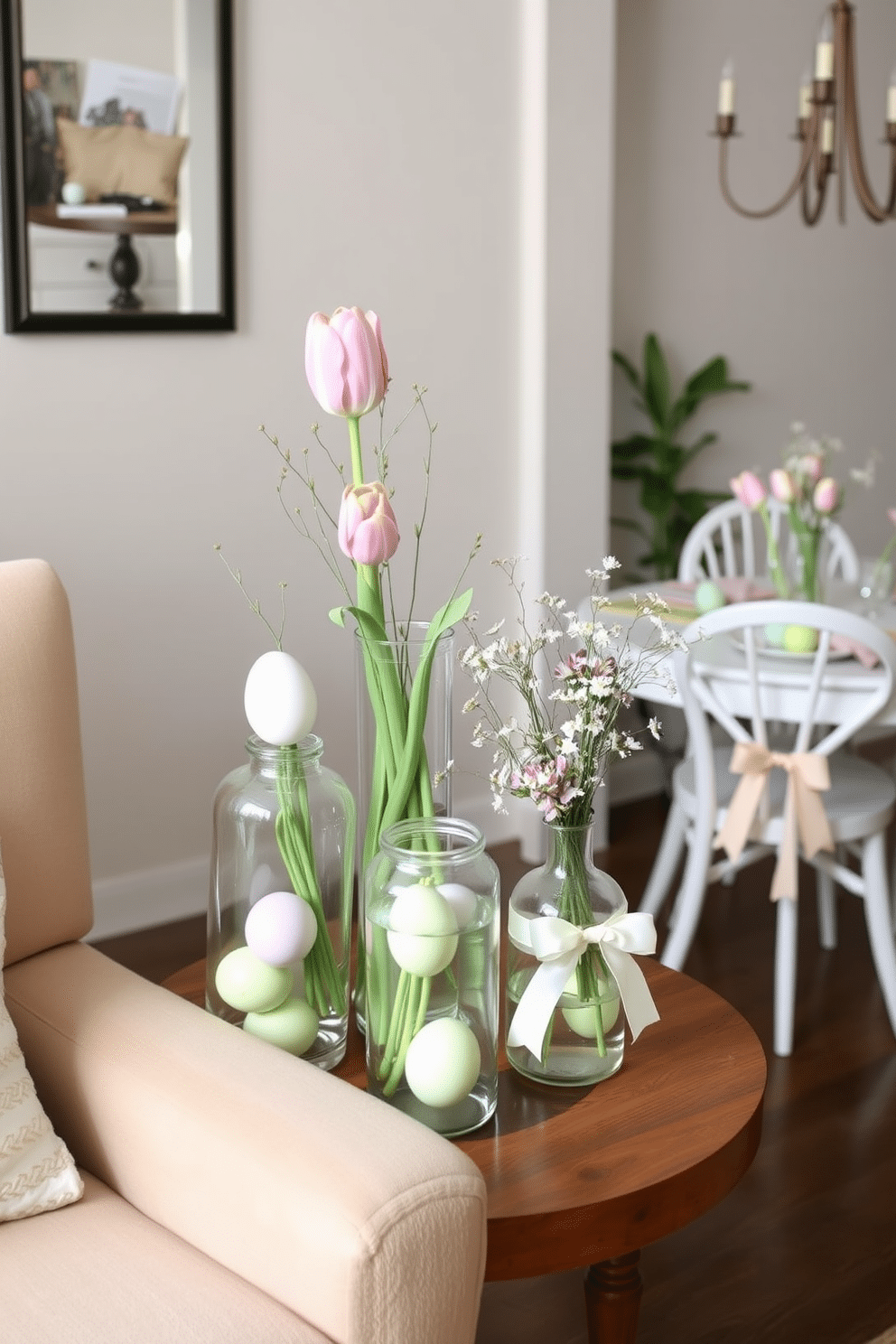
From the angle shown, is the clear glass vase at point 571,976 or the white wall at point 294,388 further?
the white wall at point 294,388

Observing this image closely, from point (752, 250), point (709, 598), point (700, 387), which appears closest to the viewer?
point (709, 598)

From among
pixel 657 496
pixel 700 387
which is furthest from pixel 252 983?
pixel 700 387

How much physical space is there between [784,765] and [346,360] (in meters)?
1.49

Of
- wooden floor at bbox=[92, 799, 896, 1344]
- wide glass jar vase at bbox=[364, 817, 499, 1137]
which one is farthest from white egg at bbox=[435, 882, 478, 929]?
wooden floor at bbox=[92, 799, 896, 1344]

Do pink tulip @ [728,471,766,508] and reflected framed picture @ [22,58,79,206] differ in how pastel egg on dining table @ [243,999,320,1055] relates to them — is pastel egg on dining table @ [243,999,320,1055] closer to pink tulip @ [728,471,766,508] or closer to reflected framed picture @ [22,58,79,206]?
pink tulip @ [728,471,766,508]

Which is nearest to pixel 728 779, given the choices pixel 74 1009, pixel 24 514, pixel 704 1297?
pixel 704 1297

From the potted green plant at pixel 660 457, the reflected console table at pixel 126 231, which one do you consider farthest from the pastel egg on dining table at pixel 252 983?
the potted green plant at pixel 660 457

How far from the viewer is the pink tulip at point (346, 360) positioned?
4.29 feet

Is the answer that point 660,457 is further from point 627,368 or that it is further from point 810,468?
point 810,468

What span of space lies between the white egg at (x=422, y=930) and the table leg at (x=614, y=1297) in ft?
1.14

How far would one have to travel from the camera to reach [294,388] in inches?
123

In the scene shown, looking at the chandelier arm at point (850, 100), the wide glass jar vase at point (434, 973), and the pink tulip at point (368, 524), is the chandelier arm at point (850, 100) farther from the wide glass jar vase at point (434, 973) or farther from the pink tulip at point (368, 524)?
the wide glass jar vase at point (434, 973)

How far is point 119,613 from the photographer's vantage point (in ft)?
9.73

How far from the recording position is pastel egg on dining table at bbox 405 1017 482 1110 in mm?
1287
